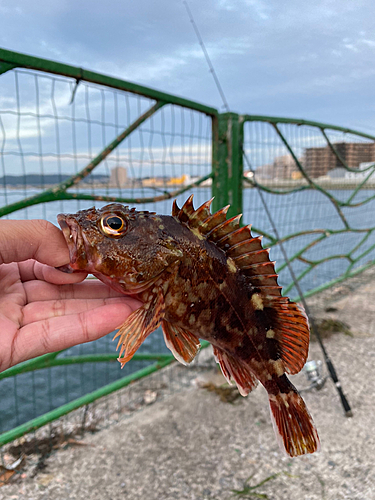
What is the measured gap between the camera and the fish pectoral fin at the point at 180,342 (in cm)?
182

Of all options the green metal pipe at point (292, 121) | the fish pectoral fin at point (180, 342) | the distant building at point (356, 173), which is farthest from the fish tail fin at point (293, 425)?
the distant building at point (356, 173)

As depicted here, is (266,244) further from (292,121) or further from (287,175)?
(292,121)

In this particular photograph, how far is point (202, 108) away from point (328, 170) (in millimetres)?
3479

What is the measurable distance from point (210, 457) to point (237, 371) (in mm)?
2286

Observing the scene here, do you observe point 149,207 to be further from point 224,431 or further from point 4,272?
point 224,431

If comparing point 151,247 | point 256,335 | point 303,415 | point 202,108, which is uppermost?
point 202,108

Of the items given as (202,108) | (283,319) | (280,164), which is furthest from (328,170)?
(283,319)

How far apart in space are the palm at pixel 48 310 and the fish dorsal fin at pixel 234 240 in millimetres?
477

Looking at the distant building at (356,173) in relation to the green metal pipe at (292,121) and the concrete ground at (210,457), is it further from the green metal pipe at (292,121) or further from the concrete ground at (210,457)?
the concrete ground at (210,457)

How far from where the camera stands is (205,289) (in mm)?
1816

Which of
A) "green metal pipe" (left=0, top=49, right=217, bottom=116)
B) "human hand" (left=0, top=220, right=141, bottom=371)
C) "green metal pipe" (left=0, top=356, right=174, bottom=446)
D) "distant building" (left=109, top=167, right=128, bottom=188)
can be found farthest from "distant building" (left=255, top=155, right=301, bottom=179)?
"human hand" (left=0, top=220, right=141, bottom=371)

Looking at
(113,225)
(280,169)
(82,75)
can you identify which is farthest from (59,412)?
(280,169)

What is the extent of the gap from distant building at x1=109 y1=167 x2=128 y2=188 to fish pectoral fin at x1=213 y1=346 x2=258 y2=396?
2.06m

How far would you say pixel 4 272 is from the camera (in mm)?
2094
